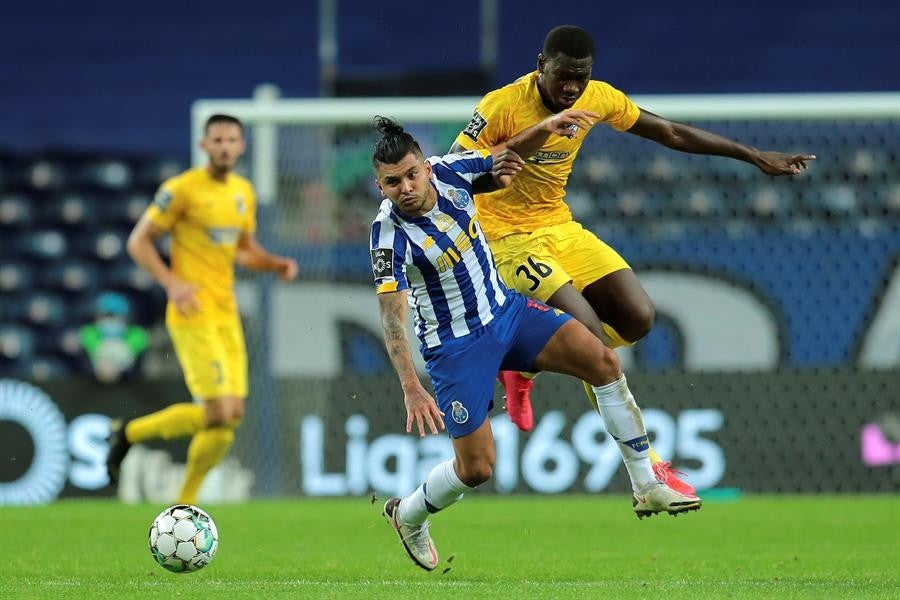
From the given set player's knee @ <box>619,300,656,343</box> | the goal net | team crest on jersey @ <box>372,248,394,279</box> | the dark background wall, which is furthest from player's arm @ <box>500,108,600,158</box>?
the dark background wall

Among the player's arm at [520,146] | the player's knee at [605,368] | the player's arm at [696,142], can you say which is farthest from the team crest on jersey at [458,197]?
the player's arm at [696,142]

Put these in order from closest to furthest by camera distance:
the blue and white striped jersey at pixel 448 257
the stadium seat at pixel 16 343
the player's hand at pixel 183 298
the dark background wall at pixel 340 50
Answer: the blue and white striped jersey at pixel 448 257, the player's hand at pixel 183 298, the stadium seat at pixel 16 343, the dark background wall at pixel 340 50

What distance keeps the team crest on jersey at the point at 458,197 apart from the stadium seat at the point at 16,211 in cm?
1008

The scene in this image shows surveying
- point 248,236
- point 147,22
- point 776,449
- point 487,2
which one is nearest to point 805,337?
point 776,449

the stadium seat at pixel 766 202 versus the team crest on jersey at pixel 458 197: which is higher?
the team crest on jersey at pixel 458 197

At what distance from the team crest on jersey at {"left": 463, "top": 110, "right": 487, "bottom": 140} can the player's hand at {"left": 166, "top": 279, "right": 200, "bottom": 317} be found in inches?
133

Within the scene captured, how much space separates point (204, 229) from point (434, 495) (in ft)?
14.2

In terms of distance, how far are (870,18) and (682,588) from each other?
1170 cm

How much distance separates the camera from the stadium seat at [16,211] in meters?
16.0

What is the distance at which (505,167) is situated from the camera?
22.9 feet

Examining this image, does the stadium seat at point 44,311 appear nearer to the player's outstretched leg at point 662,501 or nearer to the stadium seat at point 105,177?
the stadium seat at point 105,177

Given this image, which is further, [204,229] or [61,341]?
[61,341]

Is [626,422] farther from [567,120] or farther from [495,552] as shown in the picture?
[567,120]

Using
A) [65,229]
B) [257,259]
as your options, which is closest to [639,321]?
[257,259]
